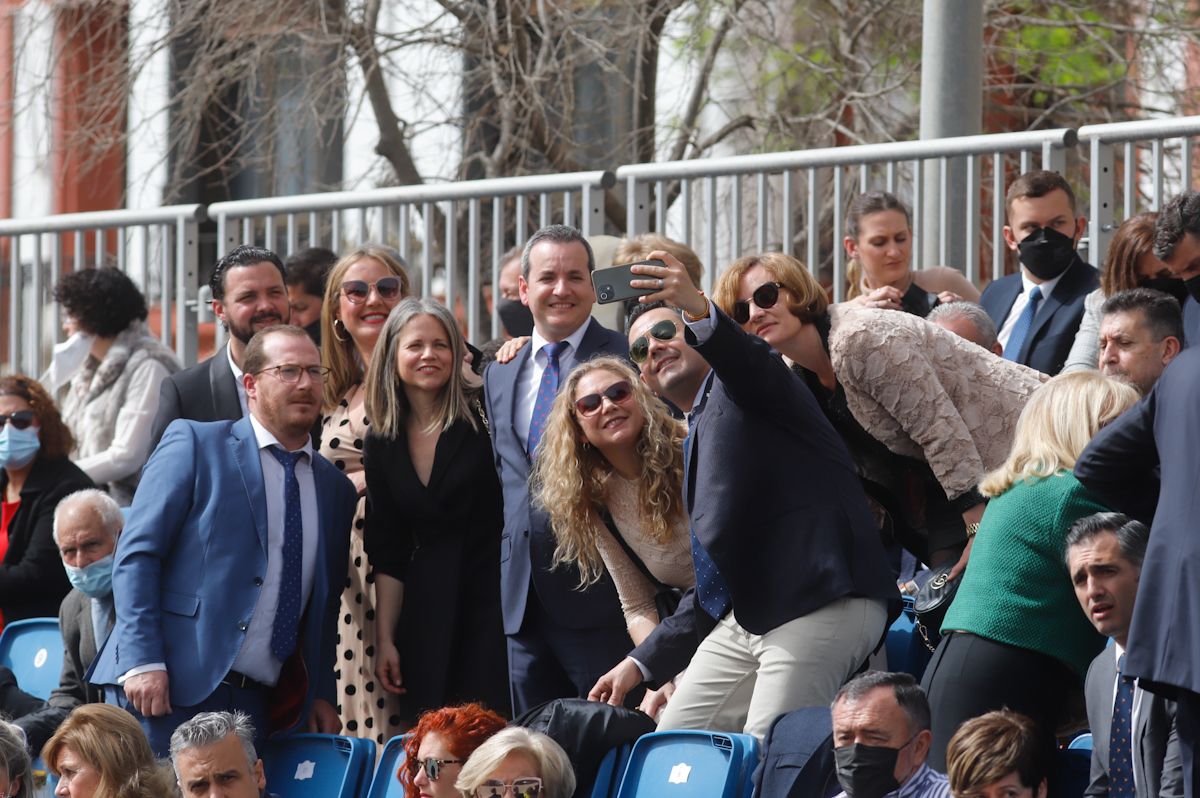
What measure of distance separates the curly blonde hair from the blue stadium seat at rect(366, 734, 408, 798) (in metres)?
Answer: 0.73

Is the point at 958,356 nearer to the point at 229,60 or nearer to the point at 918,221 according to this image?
the point at 918,221

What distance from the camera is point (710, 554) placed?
18.5 feet

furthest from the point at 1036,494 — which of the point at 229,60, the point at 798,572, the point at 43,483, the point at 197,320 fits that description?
the point at 229,60

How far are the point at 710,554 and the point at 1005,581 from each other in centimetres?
76

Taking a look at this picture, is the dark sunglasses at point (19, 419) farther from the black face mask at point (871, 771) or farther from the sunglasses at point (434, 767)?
the black face mask at point (871, 771)

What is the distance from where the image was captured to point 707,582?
5.86m

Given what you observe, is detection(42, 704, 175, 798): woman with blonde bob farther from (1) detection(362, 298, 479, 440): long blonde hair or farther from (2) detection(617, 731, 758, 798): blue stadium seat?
(2) detection(617, 731, 758, 798): blue stadium seat

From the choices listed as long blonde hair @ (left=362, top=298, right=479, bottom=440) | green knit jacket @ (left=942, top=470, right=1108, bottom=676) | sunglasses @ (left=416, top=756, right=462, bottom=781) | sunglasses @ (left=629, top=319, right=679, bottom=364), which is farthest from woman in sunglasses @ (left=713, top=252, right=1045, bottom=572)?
sunglasses @ (left=416, top=756, right=462, bottom=781)

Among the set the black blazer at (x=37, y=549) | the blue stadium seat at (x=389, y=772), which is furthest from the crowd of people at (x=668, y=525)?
the blue stadium seat at (x=389, y=772)

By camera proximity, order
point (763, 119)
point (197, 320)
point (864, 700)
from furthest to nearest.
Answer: point (763, 119), point (197, 320), point (864, 700)

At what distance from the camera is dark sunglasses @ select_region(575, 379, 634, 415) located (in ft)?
20.3

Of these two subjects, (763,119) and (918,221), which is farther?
(763,119)

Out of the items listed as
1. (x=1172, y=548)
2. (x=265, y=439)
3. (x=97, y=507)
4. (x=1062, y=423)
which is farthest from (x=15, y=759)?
(x=1172, y=548)

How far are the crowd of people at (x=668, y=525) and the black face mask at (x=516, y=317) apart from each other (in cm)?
1
